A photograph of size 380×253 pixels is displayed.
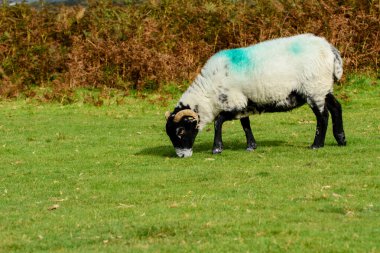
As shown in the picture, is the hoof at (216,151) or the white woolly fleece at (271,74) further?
the hoof at (216,151)

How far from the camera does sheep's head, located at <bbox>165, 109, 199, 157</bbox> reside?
54.9ft

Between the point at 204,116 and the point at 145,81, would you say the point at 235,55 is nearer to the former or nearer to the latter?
the point at 204,116

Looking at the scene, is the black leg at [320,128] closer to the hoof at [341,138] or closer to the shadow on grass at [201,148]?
the hoof at [341,138]

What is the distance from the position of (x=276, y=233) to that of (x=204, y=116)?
8.03 metres

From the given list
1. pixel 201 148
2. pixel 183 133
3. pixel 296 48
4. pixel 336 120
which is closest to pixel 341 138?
pixel 336 120

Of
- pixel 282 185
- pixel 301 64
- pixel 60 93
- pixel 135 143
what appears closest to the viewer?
pixel 282 185

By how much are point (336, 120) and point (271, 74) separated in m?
1.82

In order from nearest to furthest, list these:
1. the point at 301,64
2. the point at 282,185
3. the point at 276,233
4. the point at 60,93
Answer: the point at 276,233
the point at 282,185
the point at 301,64
the point at 60,93

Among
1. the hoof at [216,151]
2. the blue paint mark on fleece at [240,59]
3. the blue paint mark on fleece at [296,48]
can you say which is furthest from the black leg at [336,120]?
the hoof at [216,151]

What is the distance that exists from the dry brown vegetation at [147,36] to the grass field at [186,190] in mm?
5726

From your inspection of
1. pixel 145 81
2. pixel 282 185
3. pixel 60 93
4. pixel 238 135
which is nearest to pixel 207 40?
pixel 145 81

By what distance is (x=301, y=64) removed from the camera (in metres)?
16.4

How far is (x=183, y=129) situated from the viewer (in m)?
17.0

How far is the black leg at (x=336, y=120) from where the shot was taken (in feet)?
55.2
